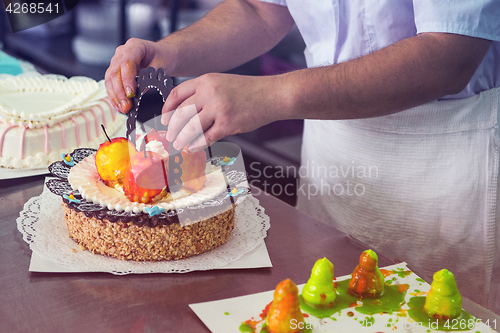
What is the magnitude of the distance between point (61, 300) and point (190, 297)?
27 centimetres

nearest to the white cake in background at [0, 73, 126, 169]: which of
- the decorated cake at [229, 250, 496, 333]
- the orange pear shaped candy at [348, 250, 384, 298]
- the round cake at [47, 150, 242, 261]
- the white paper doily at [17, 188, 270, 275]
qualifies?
Answer: the white paper doily at [17, 188, 270, 275]

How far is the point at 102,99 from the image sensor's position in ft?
6.46

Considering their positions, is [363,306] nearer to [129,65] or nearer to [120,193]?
[120,193]

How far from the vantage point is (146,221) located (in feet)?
3.45

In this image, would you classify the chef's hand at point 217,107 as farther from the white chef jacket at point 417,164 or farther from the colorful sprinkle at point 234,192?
the white chef jacket at point 417,164

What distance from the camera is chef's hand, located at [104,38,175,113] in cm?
128

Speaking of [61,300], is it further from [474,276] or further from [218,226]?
[474,276]

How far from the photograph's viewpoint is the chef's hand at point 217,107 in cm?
105

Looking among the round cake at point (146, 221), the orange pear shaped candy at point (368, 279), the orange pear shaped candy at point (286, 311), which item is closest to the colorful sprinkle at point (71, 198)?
the round cake at point (146, 221)

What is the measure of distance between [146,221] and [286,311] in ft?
1.31

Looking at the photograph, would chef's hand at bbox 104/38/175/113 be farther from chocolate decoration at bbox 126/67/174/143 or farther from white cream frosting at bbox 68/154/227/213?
white cream frosting at bbox 68/154/227/213

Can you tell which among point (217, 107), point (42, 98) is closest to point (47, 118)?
point (42, 98)

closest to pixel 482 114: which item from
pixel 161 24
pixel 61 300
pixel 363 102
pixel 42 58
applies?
pixel 363 102

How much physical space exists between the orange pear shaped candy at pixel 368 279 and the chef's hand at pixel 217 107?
403mm
